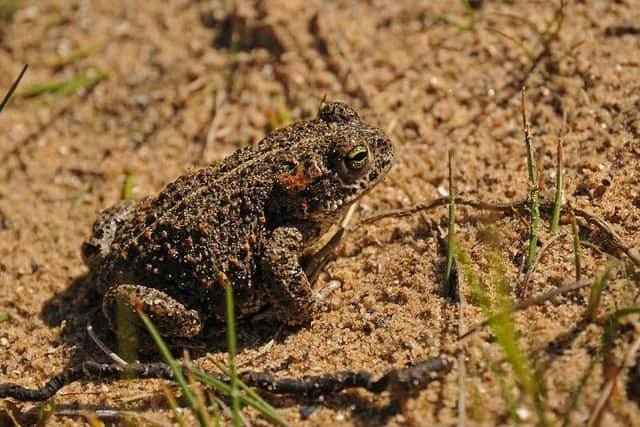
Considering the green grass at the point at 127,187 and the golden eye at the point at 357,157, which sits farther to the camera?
the green grass at the point at 127,187

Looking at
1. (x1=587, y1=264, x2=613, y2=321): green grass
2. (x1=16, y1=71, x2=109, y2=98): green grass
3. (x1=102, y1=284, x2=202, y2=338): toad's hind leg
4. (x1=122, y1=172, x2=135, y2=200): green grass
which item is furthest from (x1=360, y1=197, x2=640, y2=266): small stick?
(x1=16, y1=71, x2=109, y2=98): green grass

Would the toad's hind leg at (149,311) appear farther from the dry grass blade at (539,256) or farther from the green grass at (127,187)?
the dry grass blade at (539,256)

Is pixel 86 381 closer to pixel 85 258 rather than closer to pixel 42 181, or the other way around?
pixel 85 258

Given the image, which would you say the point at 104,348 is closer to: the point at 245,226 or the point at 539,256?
the point at 245,226

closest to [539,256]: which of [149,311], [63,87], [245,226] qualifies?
[245,226]

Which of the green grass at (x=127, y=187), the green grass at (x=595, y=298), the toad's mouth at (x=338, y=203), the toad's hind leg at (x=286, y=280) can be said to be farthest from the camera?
the green grass at (x=127, y=187)

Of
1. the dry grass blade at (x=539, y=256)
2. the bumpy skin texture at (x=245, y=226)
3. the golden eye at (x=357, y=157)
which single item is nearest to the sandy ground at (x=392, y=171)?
the dry grass blade at (x=539, y=256)
